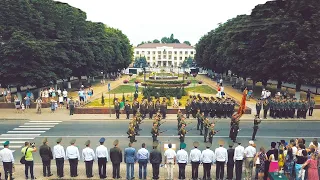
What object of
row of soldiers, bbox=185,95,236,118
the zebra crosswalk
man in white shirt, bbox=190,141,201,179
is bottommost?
the zebra crosswalk

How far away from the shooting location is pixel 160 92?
39.1 metres

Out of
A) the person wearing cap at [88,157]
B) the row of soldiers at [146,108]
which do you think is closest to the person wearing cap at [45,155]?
the person wearing cap at [88,157]

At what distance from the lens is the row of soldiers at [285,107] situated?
27.4 meters

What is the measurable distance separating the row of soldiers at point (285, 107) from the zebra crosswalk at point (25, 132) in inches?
644

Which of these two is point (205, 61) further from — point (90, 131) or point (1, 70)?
point (90, 131)

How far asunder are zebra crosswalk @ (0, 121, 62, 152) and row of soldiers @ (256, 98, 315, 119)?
16352mm

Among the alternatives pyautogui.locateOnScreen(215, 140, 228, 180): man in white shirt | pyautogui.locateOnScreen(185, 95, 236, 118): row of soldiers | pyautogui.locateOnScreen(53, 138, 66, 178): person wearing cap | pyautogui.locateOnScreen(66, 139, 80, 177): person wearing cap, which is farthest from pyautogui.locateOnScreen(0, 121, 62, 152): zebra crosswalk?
pyautogui.locateOnScreen(215, 140, 228, 180): man in white shirt

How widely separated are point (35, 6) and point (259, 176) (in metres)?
32.1

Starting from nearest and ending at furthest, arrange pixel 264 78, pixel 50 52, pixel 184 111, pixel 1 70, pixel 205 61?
1. pixel 184 111
2. pixel 1 70
3. pixel 50 52
4. pixel 264 78
5. pixel 205 61

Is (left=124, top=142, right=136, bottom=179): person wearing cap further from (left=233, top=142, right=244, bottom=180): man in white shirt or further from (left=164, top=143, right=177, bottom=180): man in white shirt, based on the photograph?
(left=233, top=142, right=244, bottom=180): man in white shirt

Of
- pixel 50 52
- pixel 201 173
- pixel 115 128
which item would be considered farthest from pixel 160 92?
pixel 201 173

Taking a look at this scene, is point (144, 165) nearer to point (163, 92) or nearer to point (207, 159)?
point (207, 159)

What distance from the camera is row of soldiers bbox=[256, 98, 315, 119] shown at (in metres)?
27.4

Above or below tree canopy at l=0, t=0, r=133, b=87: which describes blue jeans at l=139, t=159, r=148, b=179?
below
